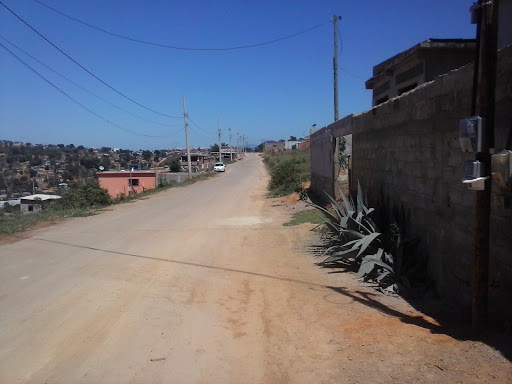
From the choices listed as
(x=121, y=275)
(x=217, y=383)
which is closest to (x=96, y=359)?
(x=217, y=383)

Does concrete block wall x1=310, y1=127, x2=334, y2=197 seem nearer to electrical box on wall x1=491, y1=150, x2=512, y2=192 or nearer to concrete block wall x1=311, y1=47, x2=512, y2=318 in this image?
concrete block wall x1=311, y1=47, x2=512, y2=318

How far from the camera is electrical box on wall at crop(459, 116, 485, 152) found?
13.0 ft

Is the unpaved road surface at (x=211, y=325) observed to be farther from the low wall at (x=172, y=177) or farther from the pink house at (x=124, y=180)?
the pink house at (x=124, y=180)

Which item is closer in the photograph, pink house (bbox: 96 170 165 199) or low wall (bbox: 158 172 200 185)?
low wall (bbox: 158 172 200 185)

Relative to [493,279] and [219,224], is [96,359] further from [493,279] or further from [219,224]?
[219,224]

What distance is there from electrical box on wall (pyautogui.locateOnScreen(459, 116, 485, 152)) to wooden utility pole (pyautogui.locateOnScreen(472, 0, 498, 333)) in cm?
6

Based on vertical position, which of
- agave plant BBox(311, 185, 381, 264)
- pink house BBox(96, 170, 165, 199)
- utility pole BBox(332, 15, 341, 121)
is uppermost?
utility pole BBox(332, 15, 341, 121)

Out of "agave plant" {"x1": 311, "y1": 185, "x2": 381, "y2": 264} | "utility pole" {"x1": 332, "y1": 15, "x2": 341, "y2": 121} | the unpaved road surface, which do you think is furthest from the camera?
"utility pole" {"x1": 332, "y1": 15, "x2": 341, "y2": 121}

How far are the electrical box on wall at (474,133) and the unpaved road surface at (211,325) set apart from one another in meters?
1.80

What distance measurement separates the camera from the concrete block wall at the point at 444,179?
4.36 meters

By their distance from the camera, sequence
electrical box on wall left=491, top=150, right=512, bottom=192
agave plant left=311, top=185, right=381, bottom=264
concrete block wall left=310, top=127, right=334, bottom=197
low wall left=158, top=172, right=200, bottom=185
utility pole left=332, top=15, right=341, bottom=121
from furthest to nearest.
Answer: low wall left=158, top=172, right=200, bottom=185
utility pole left=332, top=15, right=341, bottom=121
concrete block wall left=310, top=127, right=334, bottom=197
agave plant left=311, top=185, right=381, bottom=264
electrical box on wall left=491, top=150, right=512, bottom=192

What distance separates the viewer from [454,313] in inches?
198

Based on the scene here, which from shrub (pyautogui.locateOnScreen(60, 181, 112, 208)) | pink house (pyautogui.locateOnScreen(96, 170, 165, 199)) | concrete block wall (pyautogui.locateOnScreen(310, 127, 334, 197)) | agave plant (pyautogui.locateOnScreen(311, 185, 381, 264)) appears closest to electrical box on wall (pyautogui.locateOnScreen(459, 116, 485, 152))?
agave plant (pyautogui.locateOnScreen(311, 185, 381, 264))

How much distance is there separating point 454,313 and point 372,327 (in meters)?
1.01
